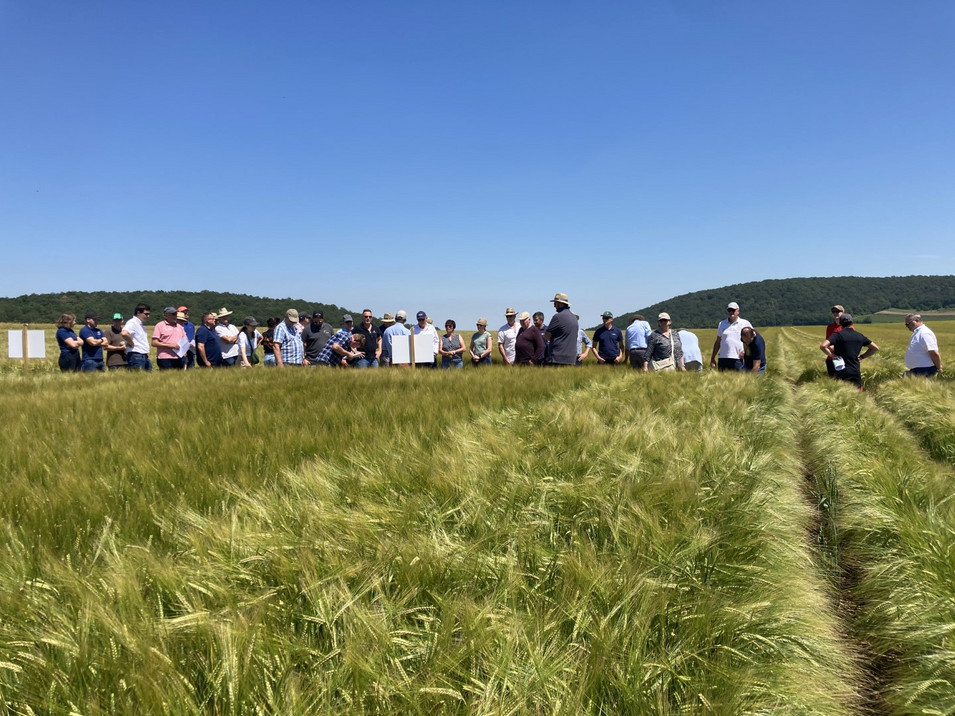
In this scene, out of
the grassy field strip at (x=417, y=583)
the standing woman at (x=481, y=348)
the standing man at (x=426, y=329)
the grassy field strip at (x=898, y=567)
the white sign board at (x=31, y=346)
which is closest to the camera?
the grassy field strip at (x=417, y=583)

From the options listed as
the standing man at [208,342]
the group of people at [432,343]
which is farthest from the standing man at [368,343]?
the standing man at [208,342]

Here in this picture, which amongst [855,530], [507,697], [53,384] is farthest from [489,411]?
[53,384]

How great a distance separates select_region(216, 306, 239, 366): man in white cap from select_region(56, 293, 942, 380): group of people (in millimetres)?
23

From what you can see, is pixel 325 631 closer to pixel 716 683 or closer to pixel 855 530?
pixel 716 683

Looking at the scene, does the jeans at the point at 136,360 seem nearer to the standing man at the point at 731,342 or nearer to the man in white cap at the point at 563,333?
the man in white cap at the point at 563,333

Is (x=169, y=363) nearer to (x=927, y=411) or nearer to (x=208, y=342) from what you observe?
Result: (x=208, y=342)

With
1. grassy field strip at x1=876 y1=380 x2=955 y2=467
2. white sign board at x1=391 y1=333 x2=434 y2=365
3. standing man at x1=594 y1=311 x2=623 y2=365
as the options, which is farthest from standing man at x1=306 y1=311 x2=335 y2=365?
grassy field strip at x1=876 y1=380 x2=955 y2=467

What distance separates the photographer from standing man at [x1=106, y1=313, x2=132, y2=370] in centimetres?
1209

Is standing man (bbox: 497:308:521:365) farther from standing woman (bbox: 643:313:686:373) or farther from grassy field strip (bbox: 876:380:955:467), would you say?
grassy field strip (bbox: 876:380:955:467)

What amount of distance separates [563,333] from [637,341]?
252 centimetres

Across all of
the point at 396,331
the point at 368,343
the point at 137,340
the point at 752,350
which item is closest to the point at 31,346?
the point at 137,340

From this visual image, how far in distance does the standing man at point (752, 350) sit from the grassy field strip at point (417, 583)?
8620 millimetres

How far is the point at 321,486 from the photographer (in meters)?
2.50

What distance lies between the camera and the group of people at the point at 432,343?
10438 mm
